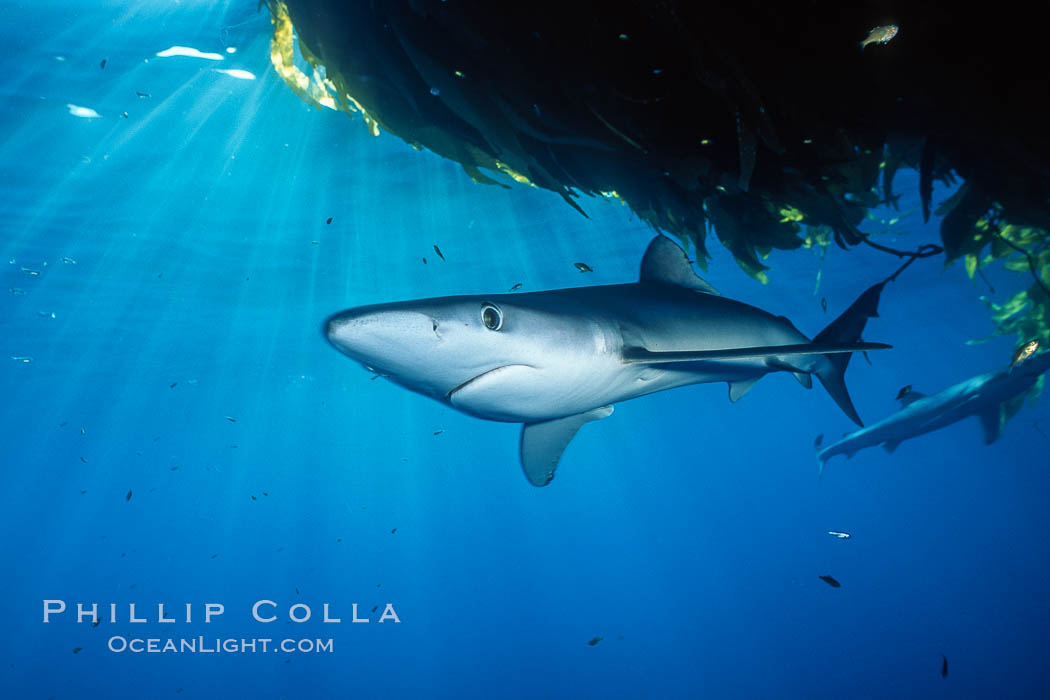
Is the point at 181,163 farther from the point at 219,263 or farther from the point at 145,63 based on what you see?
the point at 219,263

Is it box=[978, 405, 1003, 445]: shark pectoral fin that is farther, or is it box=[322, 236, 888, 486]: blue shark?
box=[978, 405, 1003, 445]: shark pectoral fin

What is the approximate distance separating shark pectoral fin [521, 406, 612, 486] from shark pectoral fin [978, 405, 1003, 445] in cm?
1259

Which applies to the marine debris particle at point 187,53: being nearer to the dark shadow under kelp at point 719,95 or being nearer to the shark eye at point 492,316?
the dark shadow under kelp at point 719,95

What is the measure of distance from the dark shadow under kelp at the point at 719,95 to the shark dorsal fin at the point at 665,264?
1.67ft

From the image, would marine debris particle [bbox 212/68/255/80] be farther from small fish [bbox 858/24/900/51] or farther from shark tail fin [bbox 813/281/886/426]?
shark tail fin [bbox 813/281/886/426]

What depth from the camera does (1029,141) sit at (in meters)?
3.12

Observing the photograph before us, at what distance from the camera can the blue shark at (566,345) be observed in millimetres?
1949

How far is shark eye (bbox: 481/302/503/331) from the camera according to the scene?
6.82ft

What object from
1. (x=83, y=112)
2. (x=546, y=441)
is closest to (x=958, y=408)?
(x=546, y=441)

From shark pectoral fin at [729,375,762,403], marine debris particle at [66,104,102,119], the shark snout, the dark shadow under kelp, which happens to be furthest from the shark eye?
marine debris particle at [66,104,102,119]

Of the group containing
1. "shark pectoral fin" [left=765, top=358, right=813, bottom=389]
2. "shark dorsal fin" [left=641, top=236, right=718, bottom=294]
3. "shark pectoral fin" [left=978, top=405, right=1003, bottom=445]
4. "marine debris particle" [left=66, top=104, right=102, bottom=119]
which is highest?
"marine debris particle" [left=66, top=104, right=102, bottom=119]

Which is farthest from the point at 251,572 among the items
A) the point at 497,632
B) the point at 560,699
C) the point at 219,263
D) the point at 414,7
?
the point at 414,7

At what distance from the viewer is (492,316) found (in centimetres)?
210

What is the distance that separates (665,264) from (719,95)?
116 cm
